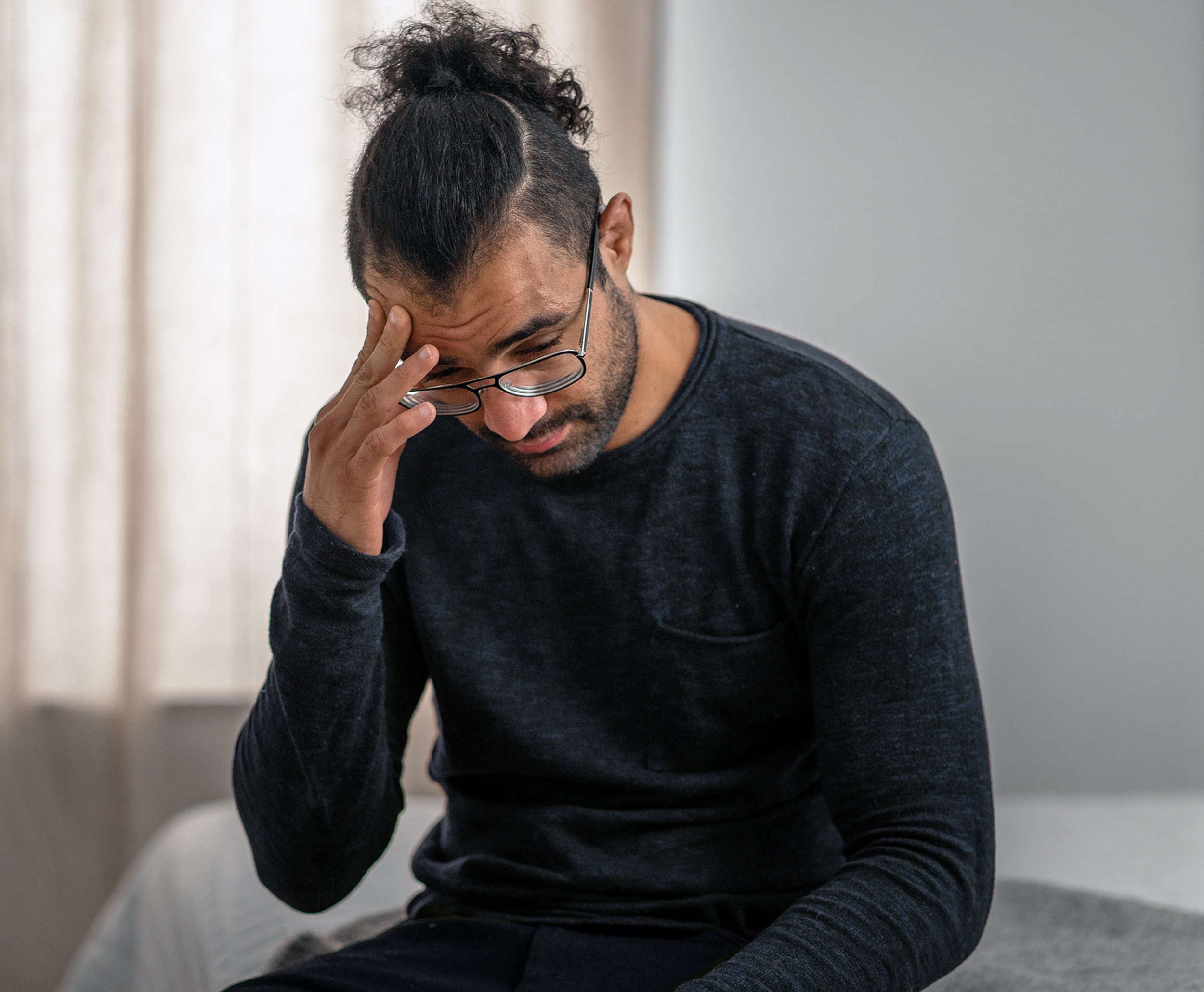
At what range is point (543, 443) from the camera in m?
0.97

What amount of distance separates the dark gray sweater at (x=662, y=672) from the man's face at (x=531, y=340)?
53 millimetres

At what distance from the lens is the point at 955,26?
6.92 feet

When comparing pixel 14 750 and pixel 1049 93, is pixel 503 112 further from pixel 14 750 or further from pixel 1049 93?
pixel 14 750

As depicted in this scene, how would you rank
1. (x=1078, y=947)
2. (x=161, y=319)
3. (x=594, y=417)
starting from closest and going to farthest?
(x=594, y=417) < (x=1078, y=947) < (x=161, y=319)

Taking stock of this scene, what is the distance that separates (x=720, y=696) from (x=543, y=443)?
0.91ft

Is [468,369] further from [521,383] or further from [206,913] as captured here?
[206,913]

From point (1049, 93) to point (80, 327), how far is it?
73.5 inches

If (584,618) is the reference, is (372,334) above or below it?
above

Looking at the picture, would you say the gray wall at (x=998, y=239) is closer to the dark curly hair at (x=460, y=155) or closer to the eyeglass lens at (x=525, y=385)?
the dark curly hair at (x=460, y=155)

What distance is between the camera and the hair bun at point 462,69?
0.97 meters

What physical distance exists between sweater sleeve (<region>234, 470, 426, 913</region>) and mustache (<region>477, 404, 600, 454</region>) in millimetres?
110

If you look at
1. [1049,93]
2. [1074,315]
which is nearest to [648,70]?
[1049,93]

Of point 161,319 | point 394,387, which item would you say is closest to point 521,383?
point 394,387

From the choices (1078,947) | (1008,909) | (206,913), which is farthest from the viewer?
(206,913)
